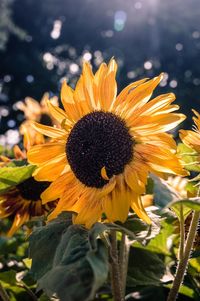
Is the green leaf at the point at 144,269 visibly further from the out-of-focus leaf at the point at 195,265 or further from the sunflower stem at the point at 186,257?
the sunflower stem at the point at 186,257

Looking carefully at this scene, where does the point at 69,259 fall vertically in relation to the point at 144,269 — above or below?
above

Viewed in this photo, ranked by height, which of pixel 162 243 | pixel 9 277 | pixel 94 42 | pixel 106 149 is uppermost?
pixel 94 42

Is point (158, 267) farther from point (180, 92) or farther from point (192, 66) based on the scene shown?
point (192, 66)

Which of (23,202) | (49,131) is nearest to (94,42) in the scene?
(23,202)

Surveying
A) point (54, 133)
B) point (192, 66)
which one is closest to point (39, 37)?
point (192, 66)

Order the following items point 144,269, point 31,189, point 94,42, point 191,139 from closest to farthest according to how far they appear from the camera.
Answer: point 191,139
point 144,269
point 31,189
point 94,42

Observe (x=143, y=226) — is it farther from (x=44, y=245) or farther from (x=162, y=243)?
(x=162, y=243)

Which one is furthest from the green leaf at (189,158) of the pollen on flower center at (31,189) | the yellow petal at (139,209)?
the pollen on flower center at (31,189)
